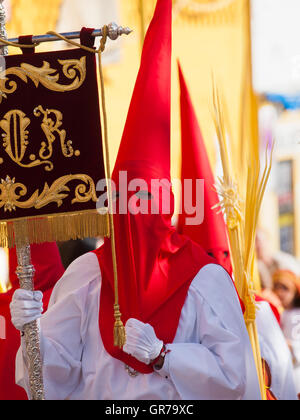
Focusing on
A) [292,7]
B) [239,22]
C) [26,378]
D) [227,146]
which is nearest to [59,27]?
[239,22]

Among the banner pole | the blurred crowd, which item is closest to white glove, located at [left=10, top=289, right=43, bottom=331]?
the banner pole

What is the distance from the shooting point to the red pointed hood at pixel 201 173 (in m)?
3.43

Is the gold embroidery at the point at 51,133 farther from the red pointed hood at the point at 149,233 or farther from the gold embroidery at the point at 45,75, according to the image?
the red pointed hood at the point at 149,233

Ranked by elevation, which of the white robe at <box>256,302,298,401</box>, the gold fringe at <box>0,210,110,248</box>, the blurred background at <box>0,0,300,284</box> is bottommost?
the white robe at <box>256,302,298,401</box>

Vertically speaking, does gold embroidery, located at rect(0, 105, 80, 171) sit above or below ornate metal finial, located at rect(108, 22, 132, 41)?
below

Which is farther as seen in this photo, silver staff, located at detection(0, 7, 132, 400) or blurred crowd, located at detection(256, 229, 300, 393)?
blurred crowd, located at detection(256, 229, 300, 393)

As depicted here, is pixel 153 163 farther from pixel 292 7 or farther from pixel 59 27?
pixel 292 7

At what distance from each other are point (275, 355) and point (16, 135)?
1.93 metres

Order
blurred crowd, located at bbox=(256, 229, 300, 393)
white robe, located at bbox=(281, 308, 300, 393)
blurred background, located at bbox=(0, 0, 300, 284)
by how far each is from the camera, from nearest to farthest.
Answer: white robe, located at bbox=(281, 308, 300, 393) < blurred crowd, located at bbox=(256, 229, 300, 393) < blurred background, located at bbox=(0, 0, 300, 284)

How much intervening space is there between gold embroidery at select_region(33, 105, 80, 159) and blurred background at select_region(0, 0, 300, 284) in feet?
13.4

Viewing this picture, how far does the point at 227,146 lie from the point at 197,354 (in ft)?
3.97

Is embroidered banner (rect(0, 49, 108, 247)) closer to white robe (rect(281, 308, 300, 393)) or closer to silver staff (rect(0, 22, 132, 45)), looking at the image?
silver staff (rect(0, 22, 132, 45))

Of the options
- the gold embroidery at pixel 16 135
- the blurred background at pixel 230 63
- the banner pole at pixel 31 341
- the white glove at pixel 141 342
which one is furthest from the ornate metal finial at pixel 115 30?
the blurred background at pixel 230 63

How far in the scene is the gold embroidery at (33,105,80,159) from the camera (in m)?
2.42
